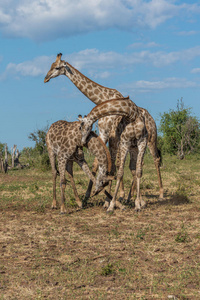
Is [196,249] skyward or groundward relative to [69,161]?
groundward

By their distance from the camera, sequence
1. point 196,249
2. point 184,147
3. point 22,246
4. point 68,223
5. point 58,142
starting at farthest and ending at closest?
point 184,147, point 58,142, point 68,223, point 22,246, point 196,249

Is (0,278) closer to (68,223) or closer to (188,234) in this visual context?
(68,223)

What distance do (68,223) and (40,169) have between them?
13.6 m

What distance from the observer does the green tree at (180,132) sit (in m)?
35.8

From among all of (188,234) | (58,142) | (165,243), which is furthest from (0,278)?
(58,142)

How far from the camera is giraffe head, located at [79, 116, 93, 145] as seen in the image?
9.48 meters

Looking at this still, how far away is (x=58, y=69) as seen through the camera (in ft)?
36.6

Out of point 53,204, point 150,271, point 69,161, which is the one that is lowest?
point 150,271

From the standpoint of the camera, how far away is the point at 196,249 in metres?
7.04

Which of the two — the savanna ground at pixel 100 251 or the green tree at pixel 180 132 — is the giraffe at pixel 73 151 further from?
the green tree at pixel 180 132

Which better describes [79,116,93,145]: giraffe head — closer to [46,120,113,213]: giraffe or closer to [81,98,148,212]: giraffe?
[81,98,148,212]: giraffe

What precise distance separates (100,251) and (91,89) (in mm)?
5515

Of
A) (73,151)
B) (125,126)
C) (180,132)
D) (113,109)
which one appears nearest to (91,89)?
(125,126)

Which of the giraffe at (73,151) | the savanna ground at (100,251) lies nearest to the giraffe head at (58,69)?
the giraffe at (73,151)
